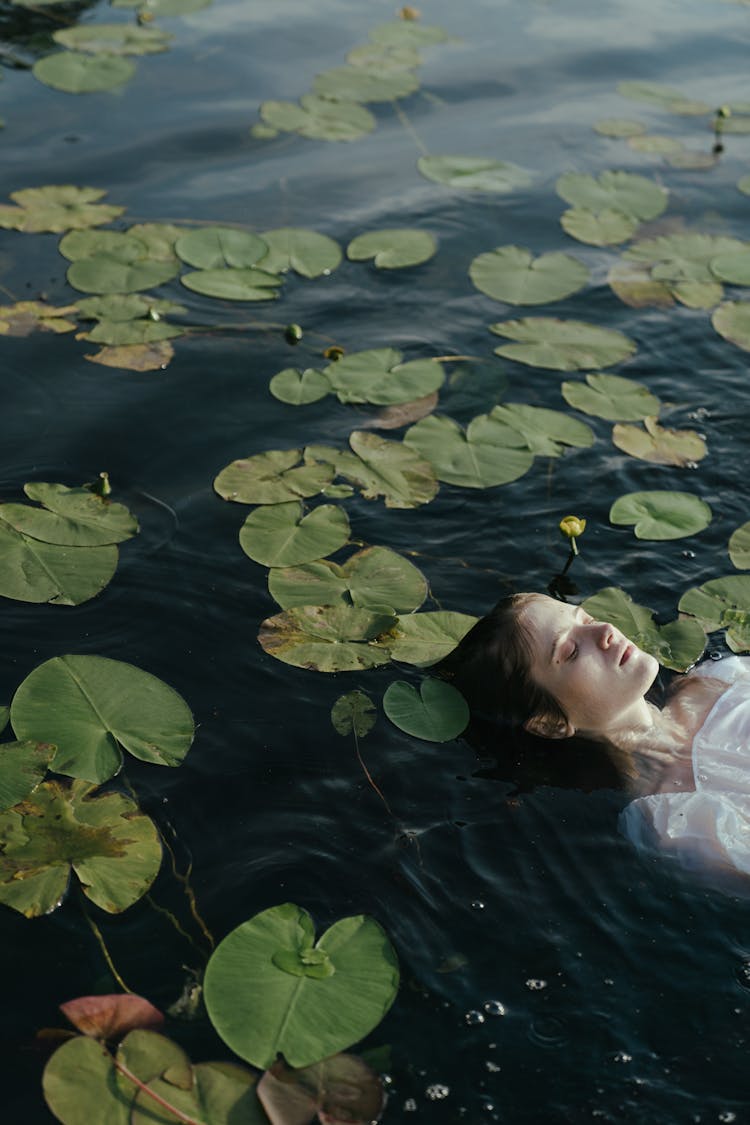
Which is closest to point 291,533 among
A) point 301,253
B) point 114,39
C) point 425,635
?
point 425,635

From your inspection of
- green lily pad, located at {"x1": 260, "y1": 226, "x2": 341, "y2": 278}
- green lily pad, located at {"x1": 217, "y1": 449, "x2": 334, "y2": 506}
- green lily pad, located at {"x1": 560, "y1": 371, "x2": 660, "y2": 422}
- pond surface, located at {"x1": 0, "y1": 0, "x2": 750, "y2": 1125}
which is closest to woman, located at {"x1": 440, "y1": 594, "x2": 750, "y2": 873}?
pond surface, located at {"x1": 0, "y1": 0, "x2": 750, "y2": 1125}

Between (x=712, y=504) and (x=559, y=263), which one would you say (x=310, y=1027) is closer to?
(x=712, y=504)

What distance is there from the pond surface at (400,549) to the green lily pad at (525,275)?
0.22 ft

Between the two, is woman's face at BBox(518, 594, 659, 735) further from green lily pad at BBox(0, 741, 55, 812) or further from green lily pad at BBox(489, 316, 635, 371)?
green lily pad at BBox(489, 316, 635, 371)

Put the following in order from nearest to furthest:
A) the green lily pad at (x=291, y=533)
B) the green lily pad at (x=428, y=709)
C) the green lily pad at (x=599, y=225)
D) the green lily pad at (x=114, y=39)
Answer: the green lily pad at (x=428, y=709), the green lily pad at (x=291, y=533), the green lily pad at (x=599, y=225), the green lily pad at (x=114, y=39)

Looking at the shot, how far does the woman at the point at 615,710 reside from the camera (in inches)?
126

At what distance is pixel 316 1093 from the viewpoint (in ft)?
7.73

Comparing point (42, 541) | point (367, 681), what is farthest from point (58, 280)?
point (367, 681)

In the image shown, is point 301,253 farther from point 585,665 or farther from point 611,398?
point 585,665

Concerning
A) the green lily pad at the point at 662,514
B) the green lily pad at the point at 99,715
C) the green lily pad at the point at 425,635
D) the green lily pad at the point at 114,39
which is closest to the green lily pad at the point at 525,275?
the green lily pad at the point at 662,514

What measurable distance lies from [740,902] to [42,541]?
2397 millimetres

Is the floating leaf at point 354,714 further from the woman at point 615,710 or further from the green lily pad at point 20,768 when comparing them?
the green lily pad at point 20,768

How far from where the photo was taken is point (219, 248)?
552cm

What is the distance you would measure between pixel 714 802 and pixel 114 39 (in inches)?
257
